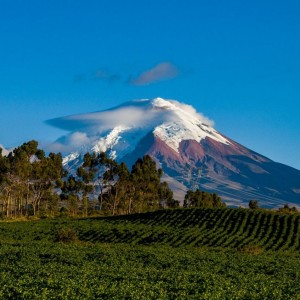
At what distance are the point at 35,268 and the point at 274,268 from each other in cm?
2091

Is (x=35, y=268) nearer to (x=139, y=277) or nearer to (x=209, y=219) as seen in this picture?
(x=139, y=277)

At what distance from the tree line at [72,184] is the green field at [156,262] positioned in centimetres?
3679

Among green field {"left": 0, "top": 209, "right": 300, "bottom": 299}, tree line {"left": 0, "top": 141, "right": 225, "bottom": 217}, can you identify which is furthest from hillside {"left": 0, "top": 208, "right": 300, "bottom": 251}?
tree line {"left": 0, "top": 141, "right": 225, "bottom": 217}

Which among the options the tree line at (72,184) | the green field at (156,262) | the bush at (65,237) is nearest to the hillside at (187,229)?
the green field at (156,262)

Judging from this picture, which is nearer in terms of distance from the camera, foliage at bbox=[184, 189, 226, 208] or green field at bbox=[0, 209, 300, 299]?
green field at bbox=[0, 209, 300, 299]

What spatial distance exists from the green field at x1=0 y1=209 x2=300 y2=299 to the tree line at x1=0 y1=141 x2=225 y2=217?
121ft

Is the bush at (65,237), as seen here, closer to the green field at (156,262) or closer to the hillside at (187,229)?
the green field at (156,262)

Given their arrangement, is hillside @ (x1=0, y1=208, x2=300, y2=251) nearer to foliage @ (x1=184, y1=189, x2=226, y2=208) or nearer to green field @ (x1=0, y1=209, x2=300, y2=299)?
green field @ (x1=0, y1=209, x2=300, y2=299)

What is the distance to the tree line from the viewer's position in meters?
129

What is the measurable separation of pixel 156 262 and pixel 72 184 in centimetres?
10300

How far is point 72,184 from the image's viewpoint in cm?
14700

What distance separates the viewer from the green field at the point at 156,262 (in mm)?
29797

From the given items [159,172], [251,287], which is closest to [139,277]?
[251,287]

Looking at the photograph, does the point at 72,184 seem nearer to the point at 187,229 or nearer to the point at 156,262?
the point at 187,229
